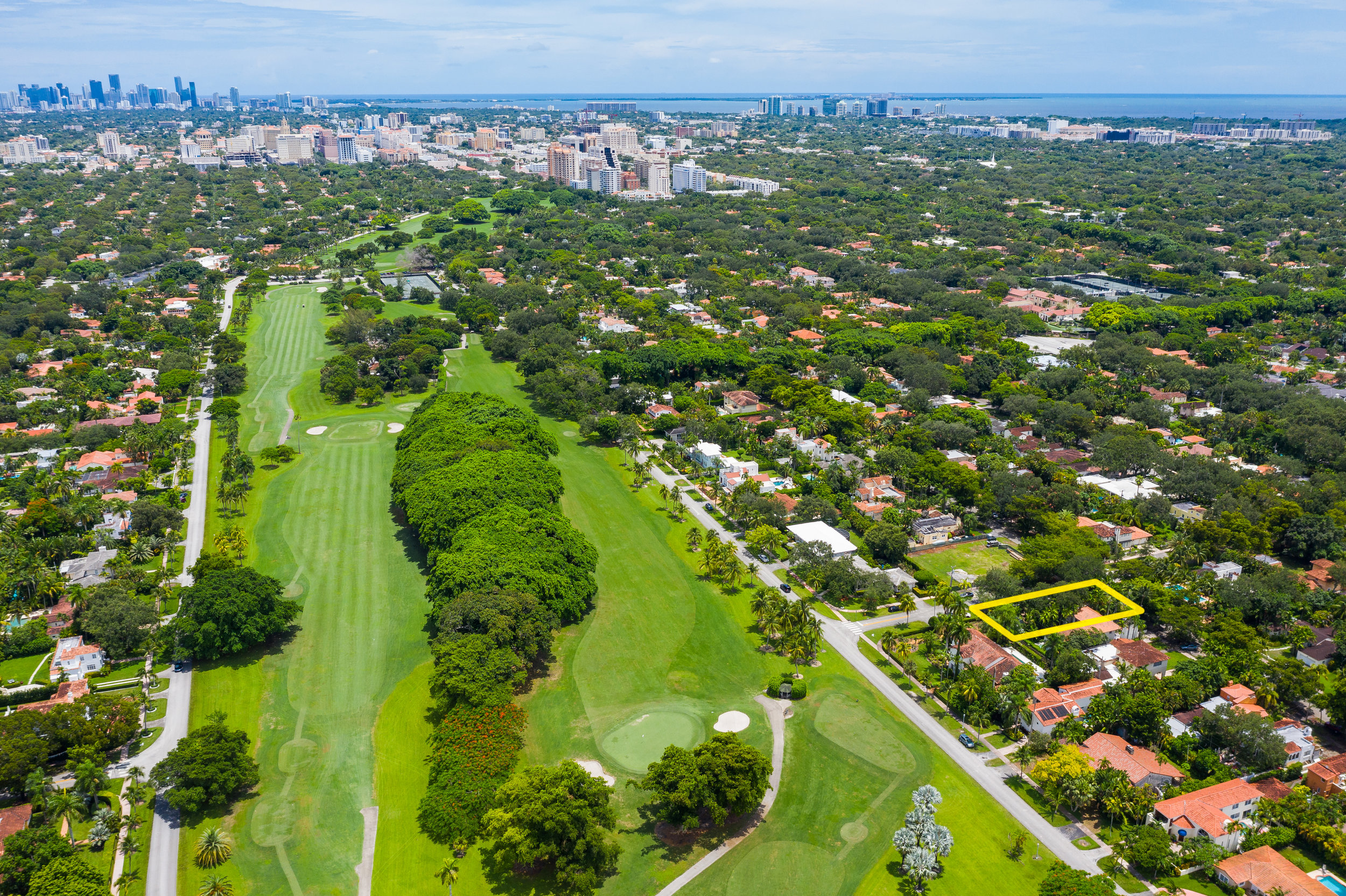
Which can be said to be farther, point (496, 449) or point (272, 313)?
point (272, 313)

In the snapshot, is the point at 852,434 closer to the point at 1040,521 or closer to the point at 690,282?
the point at 1040,521

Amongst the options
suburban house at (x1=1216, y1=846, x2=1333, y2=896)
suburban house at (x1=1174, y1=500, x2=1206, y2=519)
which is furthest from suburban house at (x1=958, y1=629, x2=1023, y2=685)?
suburban house at (x1=1174, y1=500, x2=1206, y2=519)

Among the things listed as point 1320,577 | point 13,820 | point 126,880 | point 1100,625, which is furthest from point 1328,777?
point 13,820

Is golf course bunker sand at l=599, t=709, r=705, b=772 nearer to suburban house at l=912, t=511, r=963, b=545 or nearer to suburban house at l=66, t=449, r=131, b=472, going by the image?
suburban house at l=912, t=511, r=963, b=545

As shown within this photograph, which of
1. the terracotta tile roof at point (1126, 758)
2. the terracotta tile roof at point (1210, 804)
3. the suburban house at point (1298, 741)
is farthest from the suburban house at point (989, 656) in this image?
the suburban house at point (1298, 741)

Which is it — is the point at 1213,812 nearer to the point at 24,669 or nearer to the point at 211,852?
the point at 211,852

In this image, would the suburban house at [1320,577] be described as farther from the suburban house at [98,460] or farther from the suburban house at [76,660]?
the suburban house at [98,460]

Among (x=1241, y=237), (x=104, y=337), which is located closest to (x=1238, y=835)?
(x=104, y=337)
